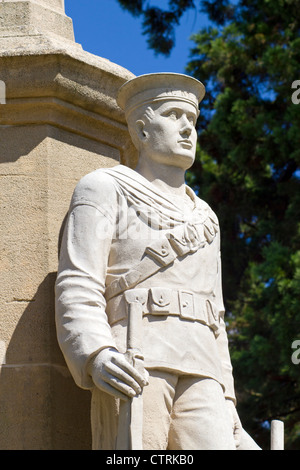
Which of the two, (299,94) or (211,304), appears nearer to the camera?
(211,304)

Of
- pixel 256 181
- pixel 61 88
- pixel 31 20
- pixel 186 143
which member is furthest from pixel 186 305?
pixel 256 181

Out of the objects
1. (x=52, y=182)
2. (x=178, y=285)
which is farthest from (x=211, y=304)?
(x=52, y=182)

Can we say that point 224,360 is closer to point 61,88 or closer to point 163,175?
point 163,175

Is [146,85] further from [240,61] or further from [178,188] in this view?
[240,61]

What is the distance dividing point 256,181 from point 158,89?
9842 millimetres

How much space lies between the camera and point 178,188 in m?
6.04

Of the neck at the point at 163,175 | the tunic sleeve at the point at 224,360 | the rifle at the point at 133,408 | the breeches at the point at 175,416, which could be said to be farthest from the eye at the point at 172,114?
the breeches at the point at 175,416

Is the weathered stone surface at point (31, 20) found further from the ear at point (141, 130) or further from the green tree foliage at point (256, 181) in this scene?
the green tree foliage at point (256, 181)

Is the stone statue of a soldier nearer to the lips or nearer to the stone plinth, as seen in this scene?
the lips

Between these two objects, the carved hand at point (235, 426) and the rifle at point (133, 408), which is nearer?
the rifle at point (133, 408)

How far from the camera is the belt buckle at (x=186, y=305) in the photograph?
5.50 m

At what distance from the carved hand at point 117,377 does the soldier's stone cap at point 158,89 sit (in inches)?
62.9

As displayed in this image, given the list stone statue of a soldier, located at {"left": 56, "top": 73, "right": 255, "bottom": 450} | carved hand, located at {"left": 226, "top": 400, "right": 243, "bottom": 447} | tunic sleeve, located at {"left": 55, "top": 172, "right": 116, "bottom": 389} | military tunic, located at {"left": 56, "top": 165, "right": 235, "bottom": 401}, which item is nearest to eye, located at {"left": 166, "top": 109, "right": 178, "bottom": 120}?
stone statue of a soldier, located at {"left": 56, "top": 73, "right": 255, "bottom": 450}
